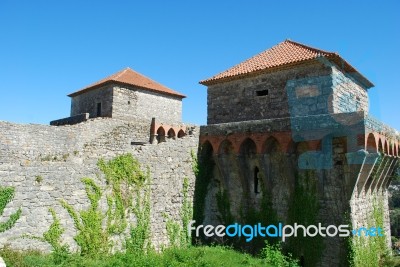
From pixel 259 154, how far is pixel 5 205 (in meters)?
7.88

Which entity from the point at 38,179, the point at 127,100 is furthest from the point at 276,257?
the point at 127,100

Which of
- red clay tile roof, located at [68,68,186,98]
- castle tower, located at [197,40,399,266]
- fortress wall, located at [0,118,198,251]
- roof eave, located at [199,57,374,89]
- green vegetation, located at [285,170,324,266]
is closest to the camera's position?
fortress wall, located at [0,118,198,251]

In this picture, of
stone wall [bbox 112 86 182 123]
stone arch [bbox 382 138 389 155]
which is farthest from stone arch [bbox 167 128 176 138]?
stone arch [bbox 382 138 389 155]

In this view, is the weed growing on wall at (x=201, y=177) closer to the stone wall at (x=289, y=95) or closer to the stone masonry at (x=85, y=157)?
the stone masonry at (x=85, y=157)

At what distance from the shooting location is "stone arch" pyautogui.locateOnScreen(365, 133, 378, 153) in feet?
34.0

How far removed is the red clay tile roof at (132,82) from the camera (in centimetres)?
2180

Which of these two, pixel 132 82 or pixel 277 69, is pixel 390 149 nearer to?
pixel 277 69

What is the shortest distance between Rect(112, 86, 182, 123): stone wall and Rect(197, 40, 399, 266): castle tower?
7.72 metres

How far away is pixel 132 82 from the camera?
2222 centimetres

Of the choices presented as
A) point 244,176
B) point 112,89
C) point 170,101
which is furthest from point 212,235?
point 170,101

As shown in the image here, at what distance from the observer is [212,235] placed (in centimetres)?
1313

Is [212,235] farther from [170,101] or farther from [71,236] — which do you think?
[170,101]

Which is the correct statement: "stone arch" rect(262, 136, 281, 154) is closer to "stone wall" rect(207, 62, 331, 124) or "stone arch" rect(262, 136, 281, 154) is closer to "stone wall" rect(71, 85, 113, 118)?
"stone wall" rect(207, 62, 331, 124)

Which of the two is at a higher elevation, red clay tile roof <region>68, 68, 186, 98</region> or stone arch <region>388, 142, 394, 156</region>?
red clay tile roof <region>68, 68, 186, 98</region>
